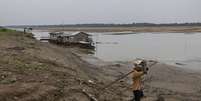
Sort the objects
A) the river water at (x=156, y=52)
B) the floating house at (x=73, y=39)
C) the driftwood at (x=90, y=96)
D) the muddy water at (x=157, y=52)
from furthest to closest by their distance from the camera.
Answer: the floating house at (x=73, y=39), the muddy water at (x=157, y=52), the river water at (x=156, y=52), the driftwood at (x=90, y=96)

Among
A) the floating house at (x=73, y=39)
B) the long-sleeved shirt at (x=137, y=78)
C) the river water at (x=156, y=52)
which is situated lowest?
the river water at (x=156, y=52)

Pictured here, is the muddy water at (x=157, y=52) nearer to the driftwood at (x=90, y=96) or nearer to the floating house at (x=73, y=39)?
the floating house at (x=73, y=39)

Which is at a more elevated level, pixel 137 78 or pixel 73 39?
pixel 137 78

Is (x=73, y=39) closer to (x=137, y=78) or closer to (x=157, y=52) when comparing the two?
(x=157, y=52)

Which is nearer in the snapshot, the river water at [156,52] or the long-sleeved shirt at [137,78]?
the long-sleeved shirt at [137,78]

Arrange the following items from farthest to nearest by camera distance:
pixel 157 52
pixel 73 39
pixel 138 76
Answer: pixel 73 39 < pixel 157 52 < pixel 138 76

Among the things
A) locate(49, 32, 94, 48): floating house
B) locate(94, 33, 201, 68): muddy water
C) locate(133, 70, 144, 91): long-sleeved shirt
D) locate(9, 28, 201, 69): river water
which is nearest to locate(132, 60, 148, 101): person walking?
locate(133, 70, 144, 91): long-sleeved shirt

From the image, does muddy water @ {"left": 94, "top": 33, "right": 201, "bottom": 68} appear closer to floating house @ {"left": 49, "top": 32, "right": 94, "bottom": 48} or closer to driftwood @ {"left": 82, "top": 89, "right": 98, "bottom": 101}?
floating house @ {"left": 49, "top": 32, "right": 94, "bottom": 48}

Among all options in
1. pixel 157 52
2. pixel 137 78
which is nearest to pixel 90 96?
pixel 137 78

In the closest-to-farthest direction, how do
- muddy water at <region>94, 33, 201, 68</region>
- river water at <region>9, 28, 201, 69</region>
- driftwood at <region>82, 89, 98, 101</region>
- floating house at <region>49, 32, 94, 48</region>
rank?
driftwood at <region>82, 89, 98, 101</region> → river water at <region>9, 28, 201, 69</region> → muddy water at <region>94, 33, 201, 68</region> → floating house at <region>49, 32, 94, 48</region>

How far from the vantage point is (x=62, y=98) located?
12008mm

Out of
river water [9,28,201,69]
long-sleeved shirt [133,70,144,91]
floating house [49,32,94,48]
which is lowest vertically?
river water [9,28,201,69]

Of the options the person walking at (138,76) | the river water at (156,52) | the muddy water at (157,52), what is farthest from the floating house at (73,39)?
the person walking at (138,76)

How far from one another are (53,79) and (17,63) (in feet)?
7.85
